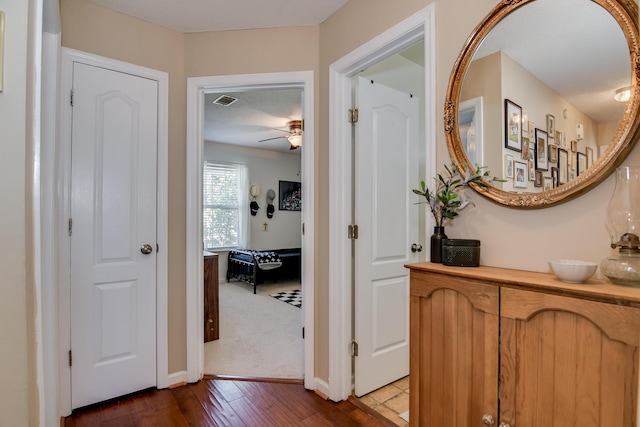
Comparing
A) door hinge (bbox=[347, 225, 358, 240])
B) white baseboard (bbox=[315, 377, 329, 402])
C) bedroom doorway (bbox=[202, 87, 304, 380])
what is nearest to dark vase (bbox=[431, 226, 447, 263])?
door hinge (bbox=[347, 225, 358, 240])

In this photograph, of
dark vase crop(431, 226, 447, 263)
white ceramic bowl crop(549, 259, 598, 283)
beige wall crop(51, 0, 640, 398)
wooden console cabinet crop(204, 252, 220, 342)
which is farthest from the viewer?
wooden console cabinet crop(204, 252, 220, 342)

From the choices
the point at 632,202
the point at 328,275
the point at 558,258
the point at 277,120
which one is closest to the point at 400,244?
the point at 328,275

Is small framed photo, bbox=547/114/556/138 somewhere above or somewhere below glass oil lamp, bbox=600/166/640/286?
above

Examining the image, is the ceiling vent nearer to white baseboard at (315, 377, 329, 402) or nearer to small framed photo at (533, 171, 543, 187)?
white baseboard at (315, 377, 329, 402)

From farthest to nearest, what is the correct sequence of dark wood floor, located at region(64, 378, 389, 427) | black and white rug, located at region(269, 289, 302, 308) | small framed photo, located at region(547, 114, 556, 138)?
1. black and white rug, located at region(269, 289, 302, 308)
2. dark wood floor, located at region(64, 378, 389, 427)
3. small framed photo, located at region(547, 114, 556, 138)

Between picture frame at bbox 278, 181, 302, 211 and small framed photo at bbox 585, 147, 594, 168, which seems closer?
small framed photo at bbox 585, 147, 594, 168

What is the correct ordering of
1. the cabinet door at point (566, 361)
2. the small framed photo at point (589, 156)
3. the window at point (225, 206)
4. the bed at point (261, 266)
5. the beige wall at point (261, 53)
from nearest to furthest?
the cabinet door at point (566, 361) < the small framed photo at point (589, 156) < the beige wall at point (261, 53) < the bed at point (261, 266) < the window at point (225, 206)

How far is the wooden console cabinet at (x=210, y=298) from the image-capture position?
117 inches

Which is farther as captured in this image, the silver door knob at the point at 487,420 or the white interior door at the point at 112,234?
the white interior door at the point at 112,234

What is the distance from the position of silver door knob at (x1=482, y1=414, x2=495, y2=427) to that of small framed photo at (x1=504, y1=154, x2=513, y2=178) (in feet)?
2.67

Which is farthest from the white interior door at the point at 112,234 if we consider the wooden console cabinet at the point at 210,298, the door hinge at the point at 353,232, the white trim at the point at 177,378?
the door hinge at the point at 353,232

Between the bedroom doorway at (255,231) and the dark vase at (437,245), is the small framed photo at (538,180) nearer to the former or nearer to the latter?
the dark vase at (437,245)

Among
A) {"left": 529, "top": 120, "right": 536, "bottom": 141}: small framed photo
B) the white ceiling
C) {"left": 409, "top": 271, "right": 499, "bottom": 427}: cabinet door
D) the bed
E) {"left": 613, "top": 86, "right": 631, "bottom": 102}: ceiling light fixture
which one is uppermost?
the white ceiling

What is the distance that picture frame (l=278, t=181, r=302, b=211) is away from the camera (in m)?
6.55
